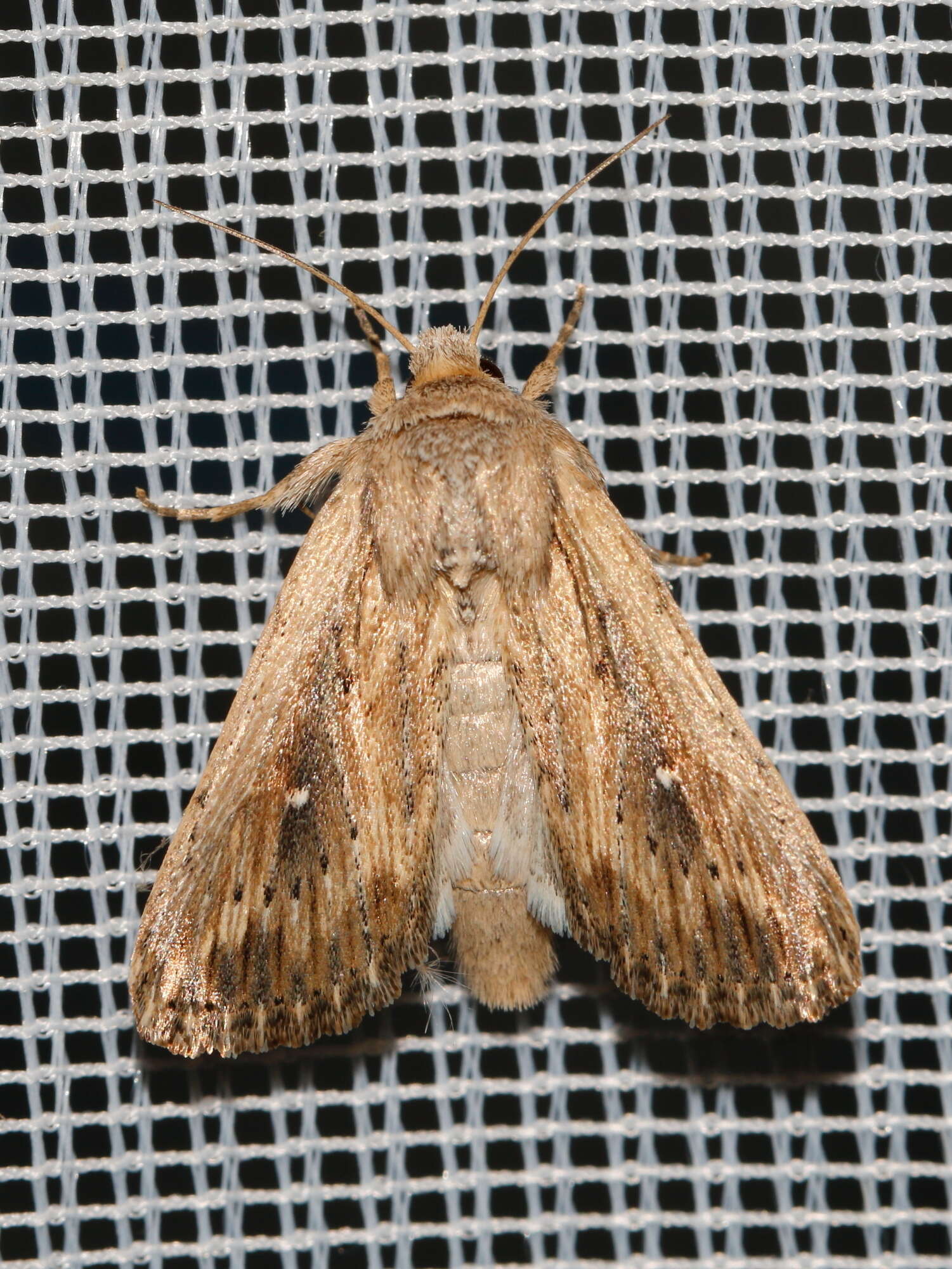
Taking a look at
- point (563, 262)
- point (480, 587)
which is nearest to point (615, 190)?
point (563, 262)

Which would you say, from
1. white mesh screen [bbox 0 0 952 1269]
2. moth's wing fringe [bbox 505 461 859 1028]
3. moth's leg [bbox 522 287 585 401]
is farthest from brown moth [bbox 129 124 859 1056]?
white mesh screen [bbox 0 0 952 1269]

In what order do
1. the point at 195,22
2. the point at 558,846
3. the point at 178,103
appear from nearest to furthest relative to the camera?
the point at 558,846 → the point at 195,22 → the point at 178,103

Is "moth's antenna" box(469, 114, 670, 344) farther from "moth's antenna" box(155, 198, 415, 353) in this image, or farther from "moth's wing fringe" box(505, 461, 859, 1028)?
"moth's wing fringe" box(505, 461, 859, 1028)

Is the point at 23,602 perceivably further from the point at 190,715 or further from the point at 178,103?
the point at 178,103

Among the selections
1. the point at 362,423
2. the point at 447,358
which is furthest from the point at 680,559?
the point at 362,423

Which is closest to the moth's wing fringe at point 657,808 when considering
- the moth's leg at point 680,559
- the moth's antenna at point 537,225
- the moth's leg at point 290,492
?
the moth's leg at point 680,559

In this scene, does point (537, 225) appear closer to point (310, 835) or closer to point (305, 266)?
point (305, 266)

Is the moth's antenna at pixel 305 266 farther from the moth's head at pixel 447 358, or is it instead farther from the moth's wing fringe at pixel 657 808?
the moth's wing fringe at pixel 657 808
